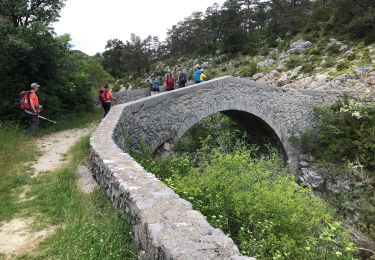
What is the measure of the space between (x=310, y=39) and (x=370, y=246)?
20511 millimetres

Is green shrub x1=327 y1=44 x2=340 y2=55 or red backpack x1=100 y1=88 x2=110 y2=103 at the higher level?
red backpack x1=100 y1=88 x2=110 y2=103

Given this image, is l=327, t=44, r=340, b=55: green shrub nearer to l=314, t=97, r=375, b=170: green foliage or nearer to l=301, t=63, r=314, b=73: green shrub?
l=301, t=63, r=314, b=73: green shrub

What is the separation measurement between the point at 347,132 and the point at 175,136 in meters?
7.66

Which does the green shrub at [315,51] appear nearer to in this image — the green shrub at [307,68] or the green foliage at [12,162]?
the green shrub at [307,68]

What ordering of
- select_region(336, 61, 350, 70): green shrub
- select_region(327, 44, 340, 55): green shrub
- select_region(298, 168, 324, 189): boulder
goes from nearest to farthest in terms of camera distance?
select_region(298, 168, 324, 189): boulder, select_region(336, 61, 350, 70): green shrub, select_region(327, 44, 340, 55): green shrub

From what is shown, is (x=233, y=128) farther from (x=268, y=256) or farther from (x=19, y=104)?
(x=268, y=256)

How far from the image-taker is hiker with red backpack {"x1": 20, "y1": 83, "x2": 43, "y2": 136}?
31.1 feet

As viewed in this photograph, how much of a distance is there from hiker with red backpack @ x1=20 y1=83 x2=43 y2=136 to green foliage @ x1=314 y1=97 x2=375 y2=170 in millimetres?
10555

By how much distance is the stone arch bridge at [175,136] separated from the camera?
2863 millimetres

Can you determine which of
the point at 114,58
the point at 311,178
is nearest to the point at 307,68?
the point at 311,178

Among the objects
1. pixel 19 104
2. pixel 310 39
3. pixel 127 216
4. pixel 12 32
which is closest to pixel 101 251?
pixel 127 216

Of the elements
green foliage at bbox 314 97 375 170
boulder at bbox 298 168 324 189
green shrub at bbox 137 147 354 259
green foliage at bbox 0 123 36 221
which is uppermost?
green foliage at bbox 0 123 36 221

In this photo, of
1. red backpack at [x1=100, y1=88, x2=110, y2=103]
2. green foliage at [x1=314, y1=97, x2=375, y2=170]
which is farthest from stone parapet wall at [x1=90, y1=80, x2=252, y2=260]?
green foliage at [x1=314, y1=97, x2=375, y2=170]

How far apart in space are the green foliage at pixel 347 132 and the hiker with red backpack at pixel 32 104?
1055cm
